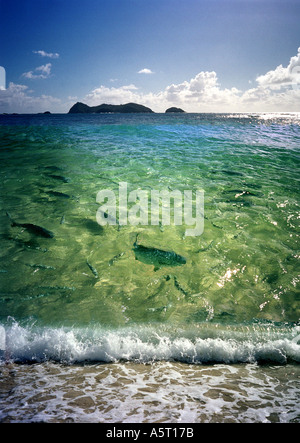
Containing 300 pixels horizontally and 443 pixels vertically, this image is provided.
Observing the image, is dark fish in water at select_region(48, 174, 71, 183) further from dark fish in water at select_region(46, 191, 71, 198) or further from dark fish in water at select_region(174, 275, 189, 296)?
dark fish in water at select_region(174, 275, 189, 296)

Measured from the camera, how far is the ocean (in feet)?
7.06

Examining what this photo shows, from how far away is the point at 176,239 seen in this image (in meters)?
5.07

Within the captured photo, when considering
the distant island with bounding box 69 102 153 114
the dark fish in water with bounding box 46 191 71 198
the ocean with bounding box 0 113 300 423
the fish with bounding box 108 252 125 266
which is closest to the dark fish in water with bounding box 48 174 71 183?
the ocean with bounding box 0 113 300 423

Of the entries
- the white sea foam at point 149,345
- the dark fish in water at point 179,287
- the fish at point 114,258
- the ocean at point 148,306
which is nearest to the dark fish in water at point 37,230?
the ocean at point 148,306

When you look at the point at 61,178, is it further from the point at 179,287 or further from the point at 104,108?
the point at 104,108

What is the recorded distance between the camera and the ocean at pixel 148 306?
215 cm

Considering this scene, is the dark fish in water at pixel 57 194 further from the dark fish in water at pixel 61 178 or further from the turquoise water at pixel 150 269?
the dark fish in water at pixel 61 178

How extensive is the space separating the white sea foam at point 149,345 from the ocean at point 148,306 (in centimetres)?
1

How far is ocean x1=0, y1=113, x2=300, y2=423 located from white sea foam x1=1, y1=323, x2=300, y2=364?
0.6 inches

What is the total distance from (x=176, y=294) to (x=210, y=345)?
99 centimetres

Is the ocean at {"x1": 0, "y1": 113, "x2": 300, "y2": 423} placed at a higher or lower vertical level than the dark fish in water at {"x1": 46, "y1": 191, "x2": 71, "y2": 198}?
lower

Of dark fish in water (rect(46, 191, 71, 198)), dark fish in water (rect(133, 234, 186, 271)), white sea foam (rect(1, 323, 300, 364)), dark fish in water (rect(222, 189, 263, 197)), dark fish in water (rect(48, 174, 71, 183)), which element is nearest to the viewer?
white sea foam (rect(1, 323, 300, 364))

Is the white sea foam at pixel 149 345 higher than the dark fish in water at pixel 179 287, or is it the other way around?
the dark fish in water at pixel 179 287

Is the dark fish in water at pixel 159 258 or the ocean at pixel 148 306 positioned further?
the dark fish in water at pixel 159 258
